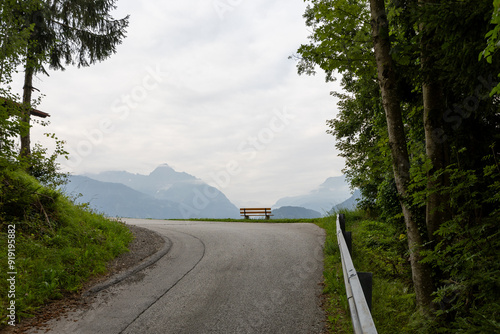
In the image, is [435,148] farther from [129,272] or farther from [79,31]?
[79,31]

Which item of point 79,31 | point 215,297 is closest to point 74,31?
point 79,31

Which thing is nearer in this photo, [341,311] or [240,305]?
[341,311]

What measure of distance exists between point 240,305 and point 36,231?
18.4 feet

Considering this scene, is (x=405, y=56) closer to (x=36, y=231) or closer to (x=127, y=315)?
(x=127, y=315)

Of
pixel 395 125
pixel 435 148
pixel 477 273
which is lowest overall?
pixel 477 273

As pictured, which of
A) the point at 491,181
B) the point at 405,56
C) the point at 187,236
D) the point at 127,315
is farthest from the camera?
the point at 187,236

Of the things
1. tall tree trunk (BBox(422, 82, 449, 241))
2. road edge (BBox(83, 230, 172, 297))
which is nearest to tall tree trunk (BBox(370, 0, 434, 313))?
tall tree trunk (BBox(422, 82, 449, 241))

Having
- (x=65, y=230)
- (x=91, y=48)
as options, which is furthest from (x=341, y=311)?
(x=91, y=48)

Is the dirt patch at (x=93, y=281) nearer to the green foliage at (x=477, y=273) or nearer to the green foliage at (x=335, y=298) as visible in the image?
the green foliage at (x=335, y=298)

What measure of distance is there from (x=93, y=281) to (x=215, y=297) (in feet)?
9.22

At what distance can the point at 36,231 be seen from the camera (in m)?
6.95

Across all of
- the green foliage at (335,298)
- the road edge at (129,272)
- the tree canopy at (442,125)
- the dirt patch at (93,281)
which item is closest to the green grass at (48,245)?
the dirt patch at (93,281)

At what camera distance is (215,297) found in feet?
17.3

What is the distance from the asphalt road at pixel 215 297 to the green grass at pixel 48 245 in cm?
80
